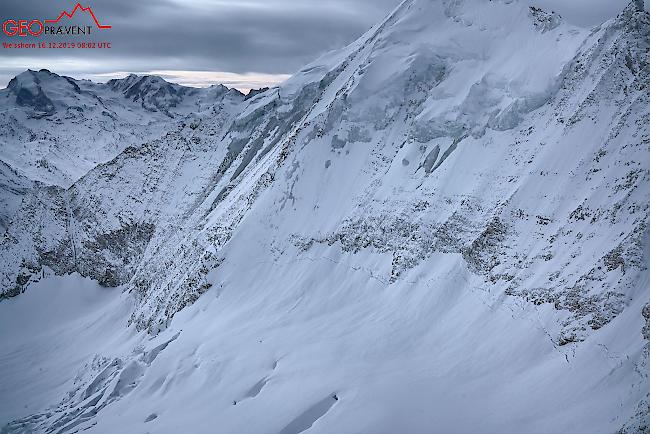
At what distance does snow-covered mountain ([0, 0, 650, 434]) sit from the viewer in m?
23.3

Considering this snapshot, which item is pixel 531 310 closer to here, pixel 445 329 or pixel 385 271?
pixel 445 329

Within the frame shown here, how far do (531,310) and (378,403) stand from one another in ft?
30.7

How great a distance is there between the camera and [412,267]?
33688 millimetres

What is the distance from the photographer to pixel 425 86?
144 ft

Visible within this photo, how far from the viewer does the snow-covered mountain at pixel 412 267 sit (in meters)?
23.3

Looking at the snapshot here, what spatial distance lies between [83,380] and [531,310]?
41.4 meters

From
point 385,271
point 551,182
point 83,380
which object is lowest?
point 83,380

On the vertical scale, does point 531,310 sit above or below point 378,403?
above

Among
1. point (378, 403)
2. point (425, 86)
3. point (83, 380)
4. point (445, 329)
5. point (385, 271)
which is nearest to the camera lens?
point (378, 403)

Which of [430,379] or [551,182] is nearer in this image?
[430,379]

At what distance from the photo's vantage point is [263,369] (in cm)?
3197

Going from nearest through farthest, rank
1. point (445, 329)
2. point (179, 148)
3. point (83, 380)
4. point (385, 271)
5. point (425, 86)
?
1. point (445, 329)
2. point (385, 271)
3. point (425, 86)
4. point (83, 380)
5. point (179, 148)

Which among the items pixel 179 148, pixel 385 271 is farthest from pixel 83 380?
pixel 179 148

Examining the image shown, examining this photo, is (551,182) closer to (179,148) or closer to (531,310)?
(531,310)
